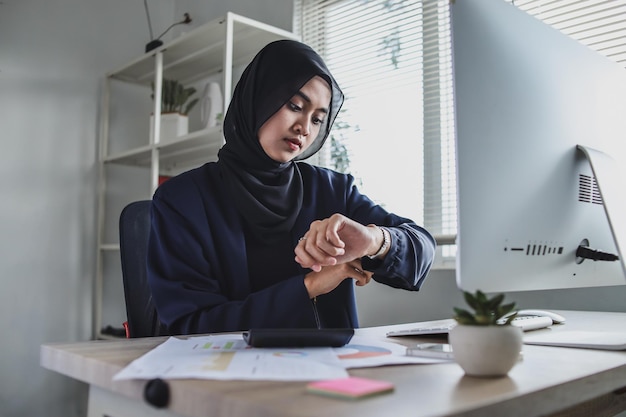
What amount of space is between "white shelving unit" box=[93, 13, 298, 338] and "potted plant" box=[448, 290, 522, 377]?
1.96 meters

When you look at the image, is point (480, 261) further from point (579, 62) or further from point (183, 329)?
point (183, 329)

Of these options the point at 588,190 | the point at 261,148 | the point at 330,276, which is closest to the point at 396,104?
the point at 261,148

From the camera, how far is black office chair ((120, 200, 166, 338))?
1349mm

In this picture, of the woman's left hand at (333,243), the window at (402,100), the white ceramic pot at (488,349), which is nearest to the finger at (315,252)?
the woman's left hand at (333,243)

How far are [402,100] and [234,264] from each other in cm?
120

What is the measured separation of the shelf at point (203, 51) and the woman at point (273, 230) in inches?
39.6

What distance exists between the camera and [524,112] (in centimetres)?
77

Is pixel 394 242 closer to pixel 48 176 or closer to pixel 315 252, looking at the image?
pixel 315 252

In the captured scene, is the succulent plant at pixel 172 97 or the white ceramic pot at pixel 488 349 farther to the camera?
the succulent plant at pixel 172 97

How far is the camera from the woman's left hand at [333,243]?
93 cm

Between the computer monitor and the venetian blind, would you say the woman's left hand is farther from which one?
the venetian blind

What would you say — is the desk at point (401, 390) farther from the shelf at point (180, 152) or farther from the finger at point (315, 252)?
the shelf at point (180, 152)

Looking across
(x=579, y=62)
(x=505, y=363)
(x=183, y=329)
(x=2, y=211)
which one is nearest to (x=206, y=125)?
(x=2, y=211)

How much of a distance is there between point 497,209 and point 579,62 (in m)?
0.35
